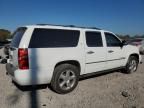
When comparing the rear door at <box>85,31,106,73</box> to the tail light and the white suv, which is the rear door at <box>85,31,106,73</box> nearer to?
the white suv

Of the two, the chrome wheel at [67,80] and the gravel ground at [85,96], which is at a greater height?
the chrome wheel at [67,80]

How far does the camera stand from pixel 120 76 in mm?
7191

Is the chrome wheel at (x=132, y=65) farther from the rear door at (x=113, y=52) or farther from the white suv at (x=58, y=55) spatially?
the white suv at (x=58, y=55)

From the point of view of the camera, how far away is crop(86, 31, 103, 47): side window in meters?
5.76

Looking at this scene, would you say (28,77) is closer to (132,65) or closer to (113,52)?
A: (113,52)

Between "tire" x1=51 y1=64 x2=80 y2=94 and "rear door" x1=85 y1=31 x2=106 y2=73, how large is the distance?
1.80ft

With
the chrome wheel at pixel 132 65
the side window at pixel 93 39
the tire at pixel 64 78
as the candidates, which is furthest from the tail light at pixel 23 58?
the chrome wheel at pixel 132 65

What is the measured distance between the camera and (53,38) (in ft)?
16.6

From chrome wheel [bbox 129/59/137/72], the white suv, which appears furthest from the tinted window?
chrome wheel [bbox 129/59/137/72]

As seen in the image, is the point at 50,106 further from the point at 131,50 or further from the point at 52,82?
the point at 131,50

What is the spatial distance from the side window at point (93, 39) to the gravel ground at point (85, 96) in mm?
1333

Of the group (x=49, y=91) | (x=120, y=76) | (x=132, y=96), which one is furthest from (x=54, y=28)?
(x=120, y=76)

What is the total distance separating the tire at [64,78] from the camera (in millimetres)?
5043

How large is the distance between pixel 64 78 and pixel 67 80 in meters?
0.13
